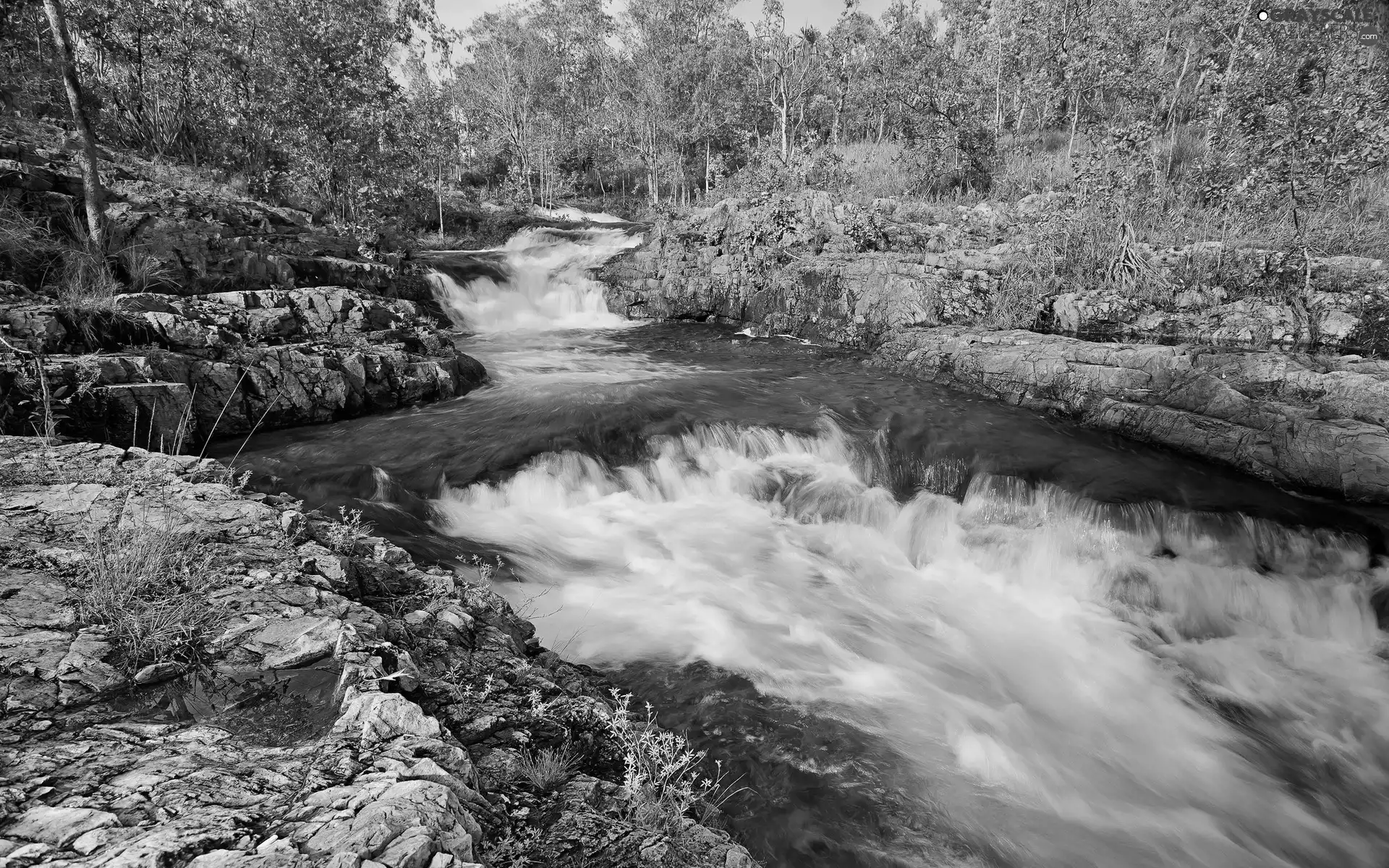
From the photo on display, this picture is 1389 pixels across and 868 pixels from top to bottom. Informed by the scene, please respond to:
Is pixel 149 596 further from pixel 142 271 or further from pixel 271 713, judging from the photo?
pixel 142 271

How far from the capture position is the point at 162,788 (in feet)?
5.57

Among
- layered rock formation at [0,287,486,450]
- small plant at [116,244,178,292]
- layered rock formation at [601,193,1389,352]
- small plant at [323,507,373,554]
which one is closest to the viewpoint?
small plant at [323,507,373,554]

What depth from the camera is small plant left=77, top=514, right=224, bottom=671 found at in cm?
243

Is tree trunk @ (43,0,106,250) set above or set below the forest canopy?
below

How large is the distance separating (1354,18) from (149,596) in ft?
69.5

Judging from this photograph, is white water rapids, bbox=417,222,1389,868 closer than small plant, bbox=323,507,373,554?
No

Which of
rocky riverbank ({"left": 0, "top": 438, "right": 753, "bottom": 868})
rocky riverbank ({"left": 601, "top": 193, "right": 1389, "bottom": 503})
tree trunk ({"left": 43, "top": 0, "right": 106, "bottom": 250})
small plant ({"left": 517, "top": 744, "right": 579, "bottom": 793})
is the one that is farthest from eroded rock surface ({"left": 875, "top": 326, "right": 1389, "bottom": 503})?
tree trunk ({"left": 43, "top": 0, "right": 106, "bottom": 250})

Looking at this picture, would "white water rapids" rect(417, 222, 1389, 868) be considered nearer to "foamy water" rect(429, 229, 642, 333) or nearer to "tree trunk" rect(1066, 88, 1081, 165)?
"foamy water" rect(429, 229, 642, 333)

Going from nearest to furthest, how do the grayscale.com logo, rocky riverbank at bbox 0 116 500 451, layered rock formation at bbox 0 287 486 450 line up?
layered rock formation at bbox 0 287 486 450, rocky riverbank at bbox 0 116 500 451, the grayscale.com logo

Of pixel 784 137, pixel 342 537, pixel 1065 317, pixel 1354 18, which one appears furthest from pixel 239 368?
pixel 784 137

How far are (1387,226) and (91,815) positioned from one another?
59.0 feet

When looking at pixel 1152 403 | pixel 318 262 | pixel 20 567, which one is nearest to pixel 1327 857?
pixel 1152 403

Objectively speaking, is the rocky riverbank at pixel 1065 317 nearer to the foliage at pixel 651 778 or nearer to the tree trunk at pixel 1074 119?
the tree trunk at pixel 1074 119

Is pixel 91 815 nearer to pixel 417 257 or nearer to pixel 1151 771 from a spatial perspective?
pixel 1151 771
